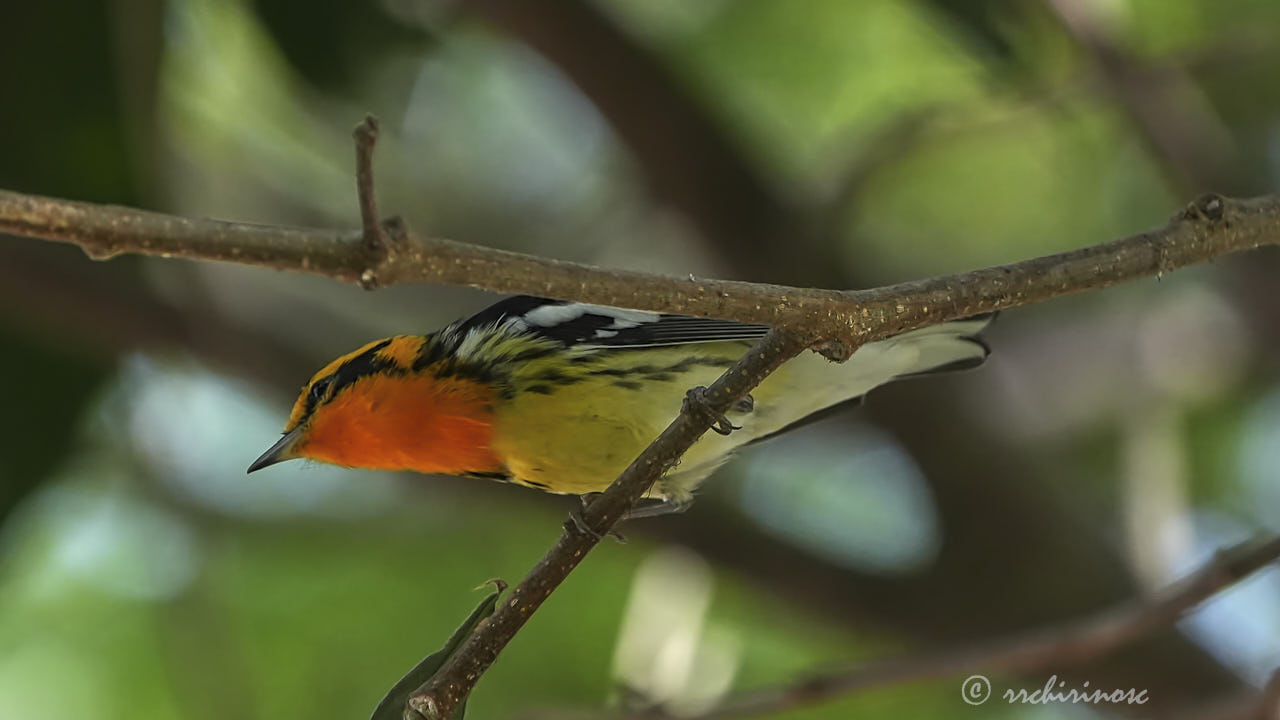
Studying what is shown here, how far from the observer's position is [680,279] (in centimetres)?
160

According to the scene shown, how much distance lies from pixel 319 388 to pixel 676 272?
2.02 m

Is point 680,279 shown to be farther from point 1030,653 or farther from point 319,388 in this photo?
point 1030,653

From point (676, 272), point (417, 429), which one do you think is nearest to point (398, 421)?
point (417, 429)

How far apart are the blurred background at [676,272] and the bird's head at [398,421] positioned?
2.64ft

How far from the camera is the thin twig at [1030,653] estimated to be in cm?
288

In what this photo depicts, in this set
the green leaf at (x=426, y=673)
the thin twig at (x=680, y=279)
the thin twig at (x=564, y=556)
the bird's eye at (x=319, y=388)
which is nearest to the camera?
the thin twig at (x=680, y=279)

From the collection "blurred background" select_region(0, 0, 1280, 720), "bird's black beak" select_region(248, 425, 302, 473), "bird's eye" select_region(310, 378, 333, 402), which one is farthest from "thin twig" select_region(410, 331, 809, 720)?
"blurred background" select_region(0, 0, 1280, 720)

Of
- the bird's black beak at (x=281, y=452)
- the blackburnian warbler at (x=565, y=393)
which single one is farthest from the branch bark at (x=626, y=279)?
the bird's black beak at (x=281, y=452)

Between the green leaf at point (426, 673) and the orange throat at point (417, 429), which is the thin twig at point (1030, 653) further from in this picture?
the green leaf at point (426, 673)

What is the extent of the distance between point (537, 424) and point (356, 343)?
2.32 meters

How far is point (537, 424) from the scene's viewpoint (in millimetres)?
2799

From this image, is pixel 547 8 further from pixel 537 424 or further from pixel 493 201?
pixel 537 424

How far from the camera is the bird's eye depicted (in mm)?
3129

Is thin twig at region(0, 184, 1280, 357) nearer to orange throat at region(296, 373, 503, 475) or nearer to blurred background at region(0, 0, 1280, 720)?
orange throat at region(296, 373, 503, 475)
